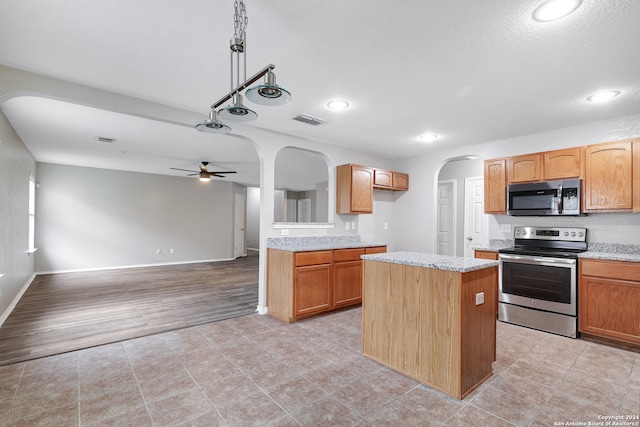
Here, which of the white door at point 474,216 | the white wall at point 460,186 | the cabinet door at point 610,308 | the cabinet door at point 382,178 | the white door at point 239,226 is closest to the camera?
the cabinet door at point 610,308

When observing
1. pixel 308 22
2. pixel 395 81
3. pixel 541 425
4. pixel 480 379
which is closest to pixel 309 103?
pixel 395 81

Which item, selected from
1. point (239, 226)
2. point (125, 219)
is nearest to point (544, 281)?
point (239, 226)

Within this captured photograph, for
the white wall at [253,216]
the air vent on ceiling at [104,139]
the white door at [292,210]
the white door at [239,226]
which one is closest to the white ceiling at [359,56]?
the air vent on ceiling at [104,139]

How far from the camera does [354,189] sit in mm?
4617

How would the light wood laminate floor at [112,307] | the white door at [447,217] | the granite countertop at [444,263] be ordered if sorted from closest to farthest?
the granite countertop at [444,263] → the light wood laminate floor at [112,307] → the white door at [447,217]

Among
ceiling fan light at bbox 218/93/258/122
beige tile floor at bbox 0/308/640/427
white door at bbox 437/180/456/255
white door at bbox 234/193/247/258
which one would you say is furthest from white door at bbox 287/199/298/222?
ceiling fan light at bbox 218/93/258/122

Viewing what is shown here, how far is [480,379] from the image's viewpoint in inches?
89.4

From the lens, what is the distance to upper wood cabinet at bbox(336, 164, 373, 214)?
4594 millimetres

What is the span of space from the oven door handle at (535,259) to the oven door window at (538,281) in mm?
47

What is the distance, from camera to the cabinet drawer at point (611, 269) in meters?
2.90

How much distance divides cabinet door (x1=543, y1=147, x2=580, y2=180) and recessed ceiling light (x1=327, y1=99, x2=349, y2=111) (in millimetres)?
2589

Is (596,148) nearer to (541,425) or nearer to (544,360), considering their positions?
(544,360)

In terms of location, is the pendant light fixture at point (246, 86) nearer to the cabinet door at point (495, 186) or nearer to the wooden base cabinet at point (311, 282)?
the wooden base cabinet at point (311, 282)

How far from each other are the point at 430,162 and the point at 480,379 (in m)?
3.68
